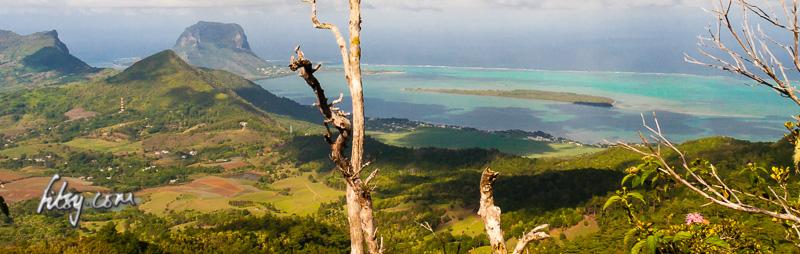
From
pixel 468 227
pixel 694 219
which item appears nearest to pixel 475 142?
pixel 468 227

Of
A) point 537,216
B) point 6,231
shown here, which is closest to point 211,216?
point 6,231

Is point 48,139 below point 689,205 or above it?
below

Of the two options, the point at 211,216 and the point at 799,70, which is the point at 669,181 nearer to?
the point at 799,70

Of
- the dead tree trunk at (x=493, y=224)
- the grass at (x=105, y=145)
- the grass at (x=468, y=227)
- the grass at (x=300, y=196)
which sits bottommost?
the grass at (x=105, y=145)

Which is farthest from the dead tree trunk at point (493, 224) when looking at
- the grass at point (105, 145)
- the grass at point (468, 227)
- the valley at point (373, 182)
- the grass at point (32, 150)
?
the grass at point (32, 150)

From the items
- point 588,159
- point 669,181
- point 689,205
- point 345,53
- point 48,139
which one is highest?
point 345,53

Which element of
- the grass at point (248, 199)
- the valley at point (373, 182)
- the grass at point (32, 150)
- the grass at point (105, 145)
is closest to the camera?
the valley at point (373, 182)

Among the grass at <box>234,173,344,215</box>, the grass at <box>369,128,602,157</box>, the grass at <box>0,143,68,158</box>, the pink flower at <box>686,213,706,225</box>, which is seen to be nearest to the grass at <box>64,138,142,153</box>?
the grass at <box>0,143,68,158</box>

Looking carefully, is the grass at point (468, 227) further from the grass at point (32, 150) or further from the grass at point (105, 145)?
the grass at point (32, 150)
